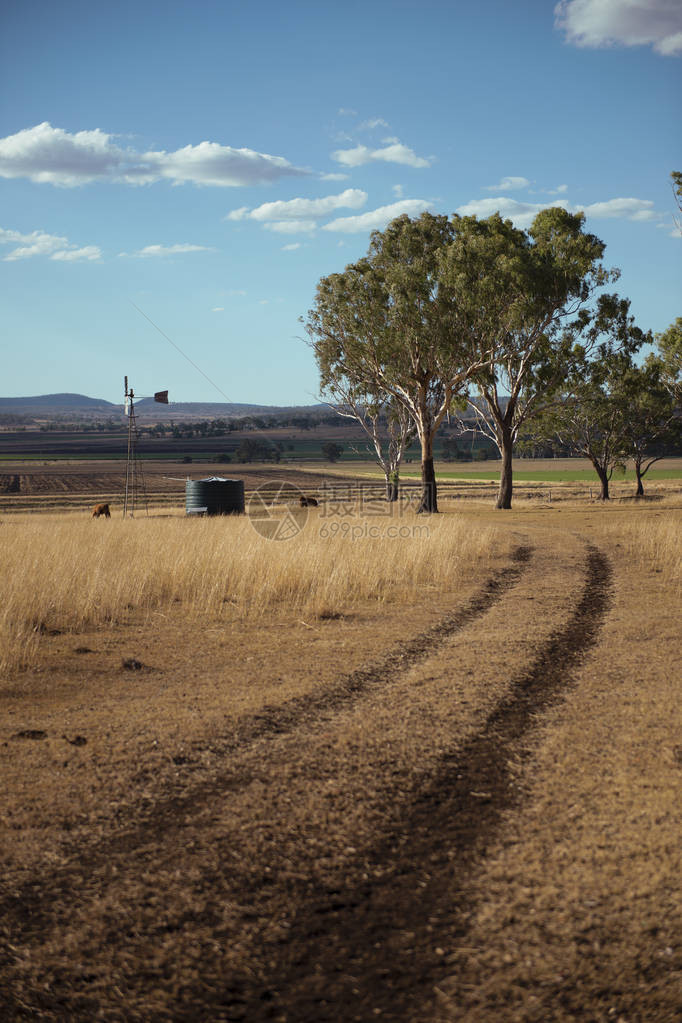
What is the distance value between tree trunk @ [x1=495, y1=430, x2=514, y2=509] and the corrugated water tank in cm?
1220

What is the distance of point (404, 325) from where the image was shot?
31.4 m

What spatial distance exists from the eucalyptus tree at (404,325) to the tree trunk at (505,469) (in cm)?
302

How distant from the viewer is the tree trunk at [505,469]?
35438 millimetres

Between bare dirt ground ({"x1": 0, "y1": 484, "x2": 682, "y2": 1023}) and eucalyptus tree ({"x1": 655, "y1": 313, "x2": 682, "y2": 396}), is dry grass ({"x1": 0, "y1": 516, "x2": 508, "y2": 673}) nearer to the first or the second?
bare dirt ground ({"x1": 0, "y1": 484, "x2": 682, "y2": 1023})

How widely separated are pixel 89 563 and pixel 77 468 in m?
107

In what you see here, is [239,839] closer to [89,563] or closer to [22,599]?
[22,599]

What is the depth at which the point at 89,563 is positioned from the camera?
44.7 ft

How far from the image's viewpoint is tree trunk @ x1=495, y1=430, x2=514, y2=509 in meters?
35.4

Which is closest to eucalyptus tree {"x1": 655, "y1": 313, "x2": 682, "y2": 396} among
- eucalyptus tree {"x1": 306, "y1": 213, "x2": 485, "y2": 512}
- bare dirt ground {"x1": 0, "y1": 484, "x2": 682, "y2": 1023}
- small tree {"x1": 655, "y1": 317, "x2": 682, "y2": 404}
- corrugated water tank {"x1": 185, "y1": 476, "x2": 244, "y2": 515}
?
small tree {"x1": 655, "y1": 317, "x2": 682, "y2": 404}

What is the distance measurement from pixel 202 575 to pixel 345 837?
8464 mm

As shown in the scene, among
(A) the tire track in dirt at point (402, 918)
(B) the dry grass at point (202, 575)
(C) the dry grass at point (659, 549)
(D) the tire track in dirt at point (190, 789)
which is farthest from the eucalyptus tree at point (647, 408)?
(A) the tire track in dirt at point (402, 918)

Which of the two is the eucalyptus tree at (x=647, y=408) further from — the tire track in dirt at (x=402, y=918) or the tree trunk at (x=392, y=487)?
the tire track in dirt at (x=402, y=918)

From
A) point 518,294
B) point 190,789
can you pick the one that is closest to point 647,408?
point 518,294

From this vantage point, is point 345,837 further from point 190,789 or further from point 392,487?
point 392,487
